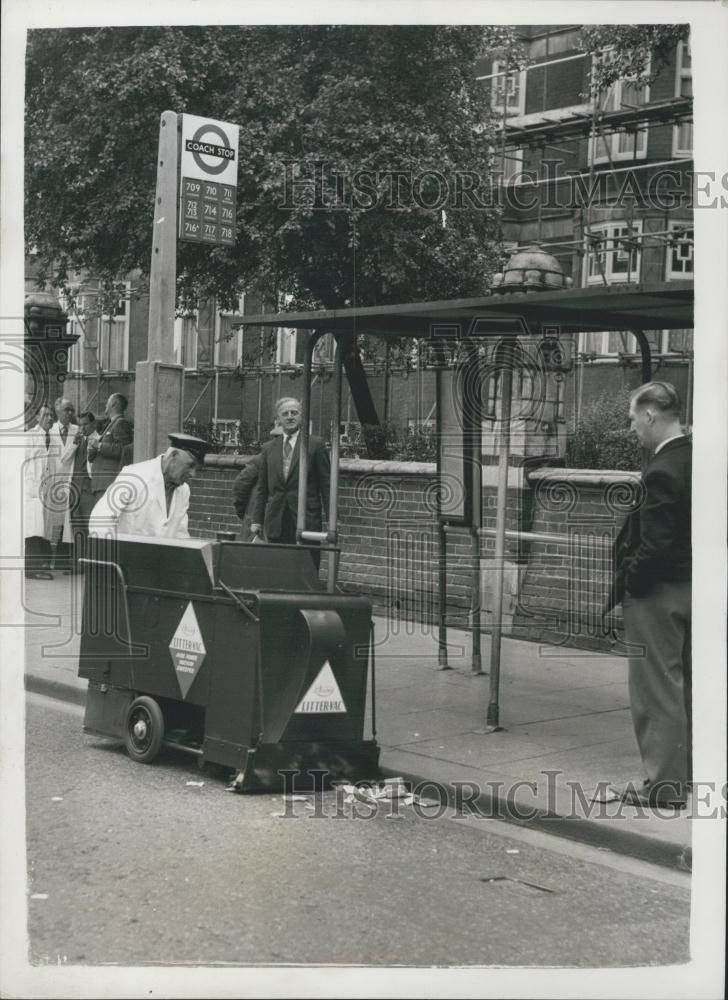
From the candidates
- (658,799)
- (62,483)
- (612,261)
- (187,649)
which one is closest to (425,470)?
(62,483)

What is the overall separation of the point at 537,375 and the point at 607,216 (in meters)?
10.6

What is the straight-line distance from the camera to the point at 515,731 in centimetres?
762

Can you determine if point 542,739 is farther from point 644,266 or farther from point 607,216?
point 607,216

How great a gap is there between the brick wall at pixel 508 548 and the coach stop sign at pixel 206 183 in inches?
129

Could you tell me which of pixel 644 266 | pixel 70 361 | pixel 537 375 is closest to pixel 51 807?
pixel 537 375

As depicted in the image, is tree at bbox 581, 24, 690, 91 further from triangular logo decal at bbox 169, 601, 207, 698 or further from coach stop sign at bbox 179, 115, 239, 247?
triangular logo decal at bbox 169, 601, 207, 698

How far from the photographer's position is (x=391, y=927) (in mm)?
4566

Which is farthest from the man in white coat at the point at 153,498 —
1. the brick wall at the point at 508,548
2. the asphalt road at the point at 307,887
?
the brick wall at the point at 508,548

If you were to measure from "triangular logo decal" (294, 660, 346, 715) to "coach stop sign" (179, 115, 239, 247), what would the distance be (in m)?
4.41

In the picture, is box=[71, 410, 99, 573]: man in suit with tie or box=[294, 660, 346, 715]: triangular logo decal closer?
box=[294, 660, 346, 715]: triangular logo decal

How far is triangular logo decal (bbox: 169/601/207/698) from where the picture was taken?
6.53 m

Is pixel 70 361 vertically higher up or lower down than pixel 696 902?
higher up

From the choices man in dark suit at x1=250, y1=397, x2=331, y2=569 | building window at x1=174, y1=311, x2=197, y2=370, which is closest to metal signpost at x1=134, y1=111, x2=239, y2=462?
man in dark suit at x1=250, y1=397, x2=331, y2=569

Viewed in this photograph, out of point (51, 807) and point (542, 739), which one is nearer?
point (51, 807)
